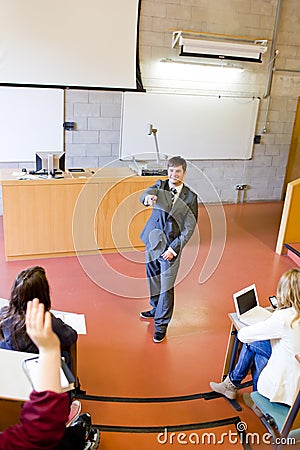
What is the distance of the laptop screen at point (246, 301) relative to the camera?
261cm

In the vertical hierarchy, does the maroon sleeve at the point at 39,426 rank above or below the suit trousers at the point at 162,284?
above

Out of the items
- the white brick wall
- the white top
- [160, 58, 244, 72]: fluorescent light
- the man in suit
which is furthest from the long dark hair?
[160, 58, 244, 72]: fluorescent light

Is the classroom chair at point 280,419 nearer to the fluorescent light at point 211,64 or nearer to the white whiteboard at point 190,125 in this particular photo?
the white whiteboard at point 190,125

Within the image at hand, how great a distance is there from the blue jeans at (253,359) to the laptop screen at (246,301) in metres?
0.22

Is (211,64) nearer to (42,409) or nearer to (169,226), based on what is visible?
(169,226)

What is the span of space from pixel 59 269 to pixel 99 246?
0.61 meters

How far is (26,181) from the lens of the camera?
450 cm

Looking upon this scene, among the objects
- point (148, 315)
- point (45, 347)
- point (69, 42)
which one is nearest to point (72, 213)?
point (148, 315)

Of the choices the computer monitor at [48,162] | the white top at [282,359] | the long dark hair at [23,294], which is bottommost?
the white top at [282,359]

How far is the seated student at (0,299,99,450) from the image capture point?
98 cm

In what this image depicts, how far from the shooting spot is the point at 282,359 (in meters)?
2.23

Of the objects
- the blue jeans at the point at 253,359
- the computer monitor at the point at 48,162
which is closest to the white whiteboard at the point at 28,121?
the computer monitor at the point at 48,162

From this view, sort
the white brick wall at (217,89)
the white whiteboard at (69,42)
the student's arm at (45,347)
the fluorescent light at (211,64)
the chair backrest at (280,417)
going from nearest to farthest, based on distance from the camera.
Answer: the student's arm at (45,347) < the chair backrest at (280,417) < the white whiteboard at (69,42) < the white brick wall at (217,89) < the fluorescent light at (211,64)

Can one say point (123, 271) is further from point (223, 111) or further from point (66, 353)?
point (223, 111)
